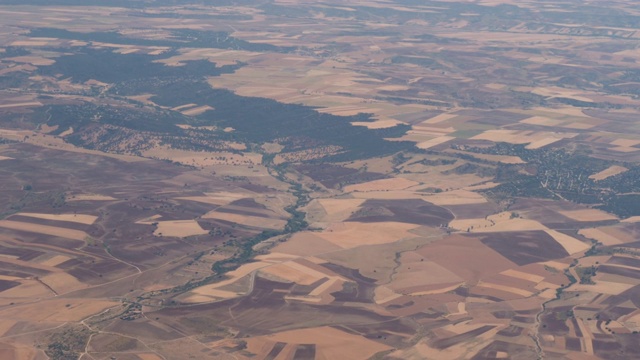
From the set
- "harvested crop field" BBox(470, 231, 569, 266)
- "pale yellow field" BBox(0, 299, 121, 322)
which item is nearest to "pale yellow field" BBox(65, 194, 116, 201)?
"pale yellow field" BBox(0, 299, 121, 322)

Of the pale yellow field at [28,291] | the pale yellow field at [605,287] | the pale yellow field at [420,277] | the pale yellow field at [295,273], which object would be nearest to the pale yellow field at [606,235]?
the pale yellow field at [605,287]

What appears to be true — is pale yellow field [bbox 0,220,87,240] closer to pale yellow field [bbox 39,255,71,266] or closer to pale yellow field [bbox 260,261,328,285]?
pale yellow field [bbox 39,255,71,266]

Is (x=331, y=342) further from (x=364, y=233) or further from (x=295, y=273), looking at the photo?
(x=364, y=233)

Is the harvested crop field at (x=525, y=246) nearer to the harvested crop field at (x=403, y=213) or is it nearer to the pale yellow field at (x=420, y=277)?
the harvested crop field at (x=403, y=213)

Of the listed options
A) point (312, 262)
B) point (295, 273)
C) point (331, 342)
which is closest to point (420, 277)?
point (312, 262)

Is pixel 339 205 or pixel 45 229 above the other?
pixel 45 229

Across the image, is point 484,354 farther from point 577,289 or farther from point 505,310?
point 577,289
